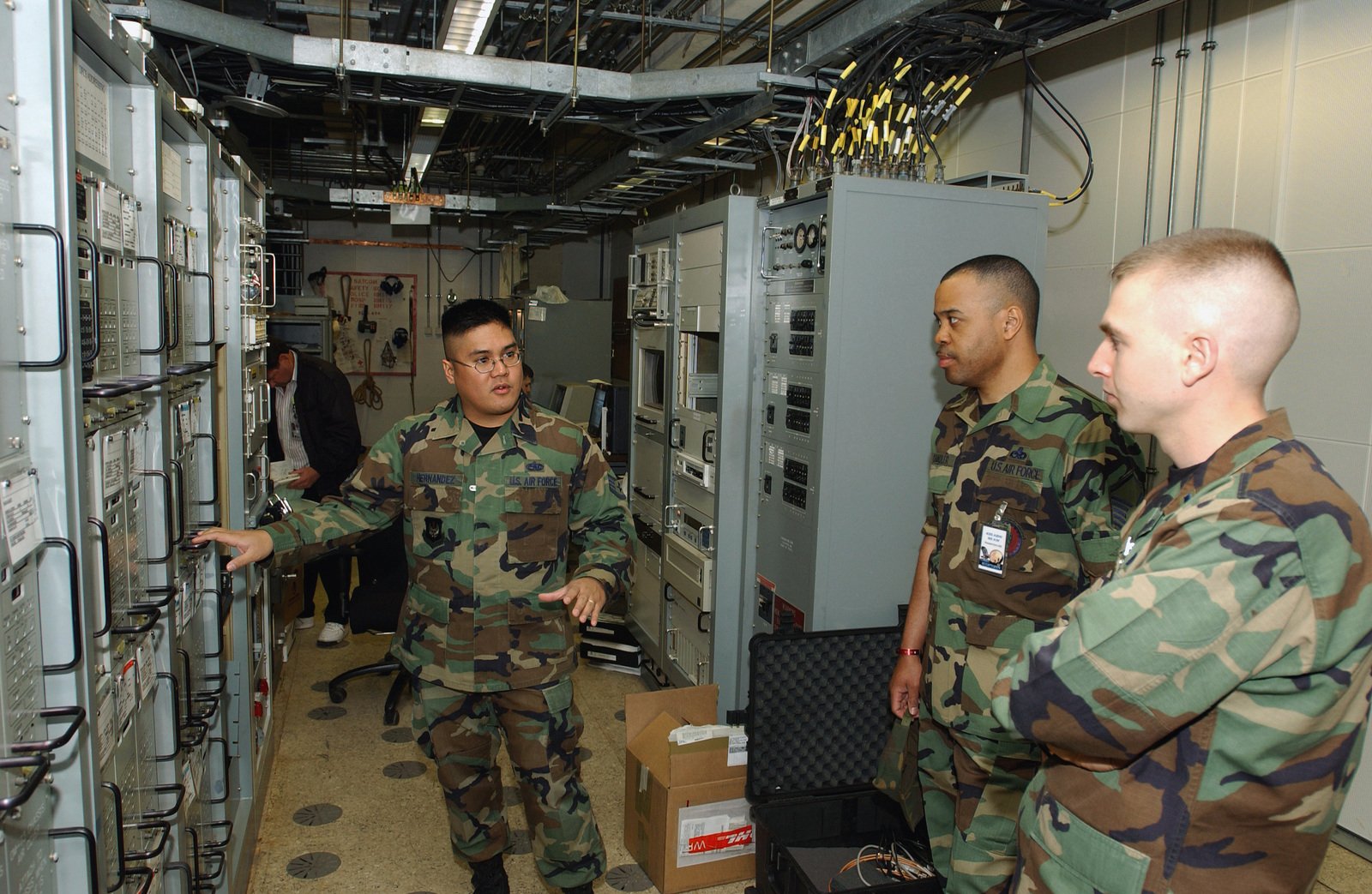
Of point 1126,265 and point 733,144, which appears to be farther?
point 733,144

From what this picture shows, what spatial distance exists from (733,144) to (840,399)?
1879 mm

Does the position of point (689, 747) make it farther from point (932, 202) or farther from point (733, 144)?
point (733, 144)

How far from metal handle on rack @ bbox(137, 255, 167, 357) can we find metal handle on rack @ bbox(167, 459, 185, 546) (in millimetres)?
242

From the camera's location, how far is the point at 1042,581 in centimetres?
200

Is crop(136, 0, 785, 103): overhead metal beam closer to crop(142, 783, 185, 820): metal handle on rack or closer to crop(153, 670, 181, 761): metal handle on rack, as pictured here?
crop(153, 670, 181, 761): metal handle on rack

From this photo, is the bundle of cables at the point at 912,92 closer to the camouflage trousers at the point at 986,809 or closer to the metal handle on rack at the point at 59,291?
the camouflage trousers at the point at 986,809

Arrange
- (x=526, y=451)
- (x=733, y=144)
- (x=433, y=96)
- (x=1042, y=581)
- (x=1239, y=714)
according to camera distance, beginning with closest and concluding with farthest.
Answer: (x=1239, y=714) < (x=1042, y=581) < (x=526, y=451) < (x=433, y=96) < (x=733, y=144)

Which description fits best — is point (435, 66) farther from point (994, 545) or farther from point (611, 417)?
point (994, 545)

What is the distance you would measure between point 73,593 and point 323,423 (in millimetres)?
3504

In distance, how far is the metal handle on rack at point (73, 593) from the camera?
1244mm

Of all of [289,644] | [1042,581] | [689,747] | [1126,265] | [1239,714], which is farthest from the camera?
[289,644]

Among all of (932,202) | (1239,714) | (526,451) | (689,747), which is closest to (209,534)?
(526,451)

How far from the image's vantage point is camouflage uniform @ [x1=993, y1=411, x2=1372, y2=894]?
1.00 meters

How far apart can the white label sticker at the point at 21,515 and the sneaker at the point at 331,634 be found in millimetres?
3539
